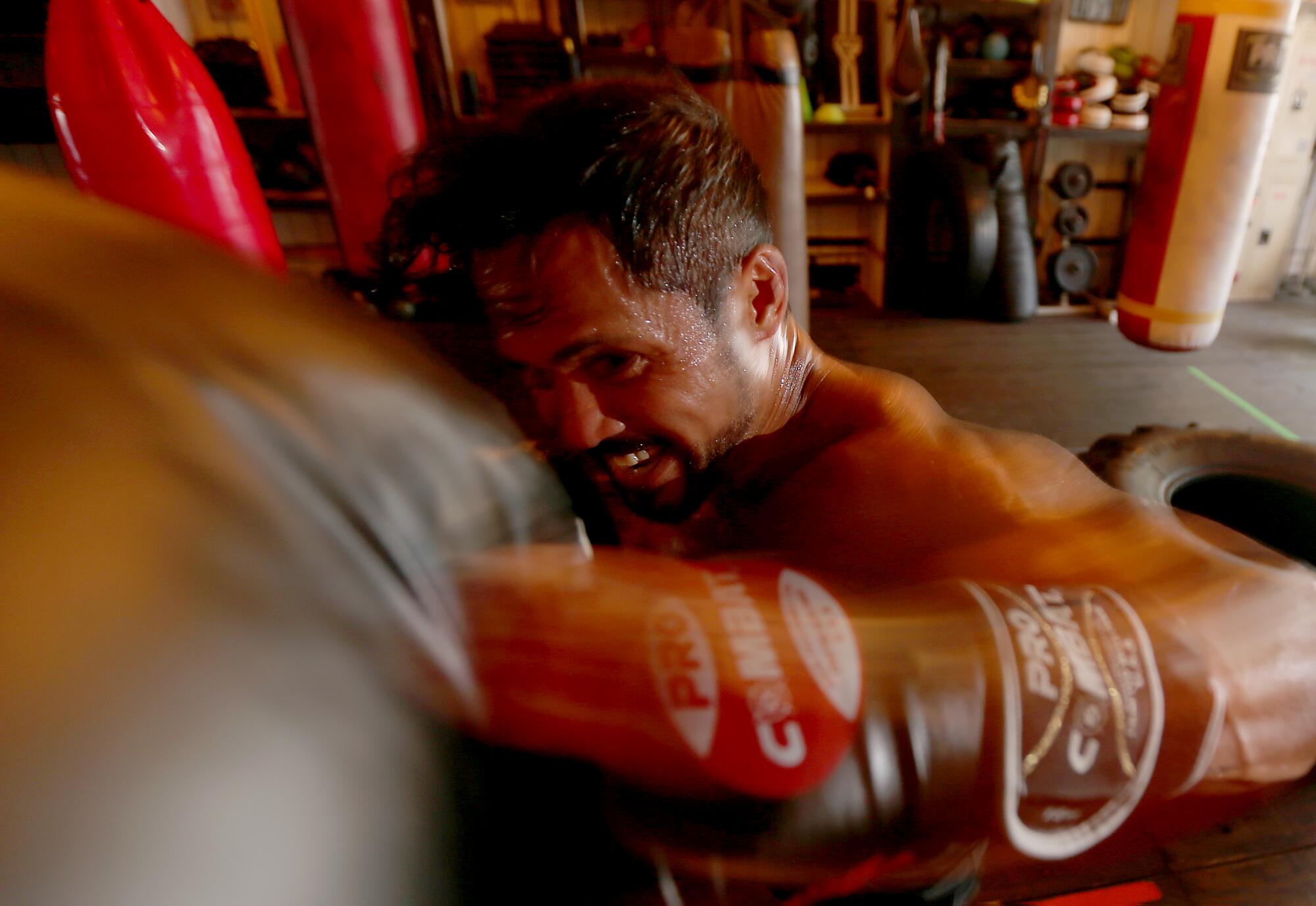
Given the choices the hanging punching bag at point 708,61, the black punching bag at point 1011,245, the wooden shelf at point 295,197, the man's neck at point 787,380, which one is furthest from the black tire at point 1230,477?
the wooden shelf at point 295,197

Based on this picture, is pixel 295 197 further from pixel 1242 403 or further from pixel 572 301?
pixel 1242 403

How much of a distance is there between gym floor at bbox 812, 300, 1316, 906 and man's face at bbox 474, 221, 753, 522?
1033 mm

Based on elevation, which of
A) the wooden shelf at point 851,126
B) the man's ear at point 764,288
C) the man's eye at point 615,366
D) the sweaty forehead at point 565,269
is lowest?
the wooden shelf at point 851,126

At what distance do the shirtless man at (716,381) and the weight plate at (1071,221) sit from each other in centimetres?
502

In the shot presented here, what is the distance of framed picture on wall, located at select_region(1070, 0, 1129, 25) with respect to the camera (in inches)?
191

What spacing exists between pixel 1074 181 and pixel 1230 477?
3829mm

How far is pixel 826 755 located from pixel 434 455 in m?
0.29

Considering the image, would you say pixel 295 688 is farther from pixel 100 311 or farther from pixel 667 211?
pixel 667 211

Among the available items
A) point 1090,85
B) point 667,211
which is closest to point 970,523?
point 667,211

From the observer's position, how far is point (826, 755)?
42 cm

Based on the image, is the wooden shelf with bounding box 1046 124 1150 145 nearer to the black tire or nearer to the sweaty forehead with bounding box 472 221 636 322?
the black tire

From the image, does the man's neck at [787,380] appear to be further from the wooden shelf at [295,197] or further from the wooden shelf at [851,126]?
the wooden shelf at [295,197]

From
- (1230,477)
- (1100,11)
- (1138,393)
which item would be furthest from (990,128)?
(1230,477)

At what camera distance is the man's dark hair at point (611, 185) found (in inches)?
34.6
